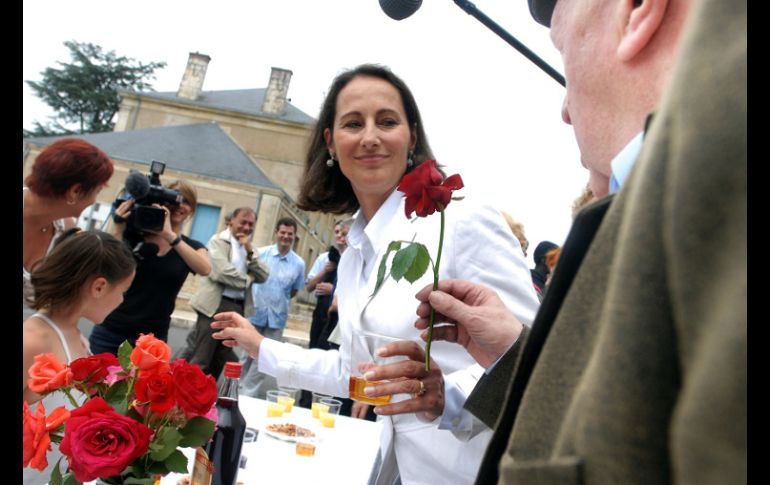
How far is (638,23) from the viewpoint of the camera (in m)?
0.60

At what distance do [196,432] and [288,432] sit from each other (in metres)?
1.45

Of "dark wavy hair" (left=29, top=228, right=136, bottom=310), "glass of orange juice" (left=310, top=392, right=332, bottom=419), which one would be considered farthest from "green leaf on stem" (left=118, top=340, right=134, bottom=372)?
"glass of orange juice" (left=310, top=392, right=332, bottom=419)

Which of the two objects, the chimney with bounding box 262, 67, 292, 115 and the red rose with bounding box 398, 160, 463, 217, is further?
the chimney with bounding box 262, 67, 292, 115

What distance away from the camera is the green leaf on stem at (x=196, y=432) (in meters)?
1.14

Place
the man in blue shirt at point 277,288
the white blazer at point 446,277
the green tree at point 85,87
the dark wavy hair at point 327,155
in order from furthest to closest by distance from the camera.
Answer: the green tree at point 85,87
the man in blue shirt at point 277,288
the dark wavy hair at point 327,155
the white blazer at point 446,277

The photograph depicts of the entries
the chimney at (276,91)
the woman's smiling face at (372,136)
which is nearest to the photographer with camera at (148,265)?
the woman's smiling face at (372,136)

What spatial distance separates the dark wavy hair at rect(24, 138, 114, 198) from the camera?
3.05 m

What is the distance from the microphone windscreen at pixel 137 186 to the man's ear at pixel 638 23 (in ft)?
12.7

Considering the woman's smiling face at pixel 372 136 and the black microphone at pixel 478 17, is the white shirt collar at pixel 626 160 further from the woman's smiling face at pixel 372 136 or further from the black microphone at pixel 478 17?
the woman's smiling face at pixel 372 136

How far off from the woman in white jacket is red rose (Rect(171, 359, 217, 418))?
492mm

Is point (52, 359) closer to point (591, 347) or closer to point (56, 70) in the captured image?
point (591, 347)

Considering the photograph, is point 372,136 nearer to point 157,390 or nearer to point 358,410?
point 157,390

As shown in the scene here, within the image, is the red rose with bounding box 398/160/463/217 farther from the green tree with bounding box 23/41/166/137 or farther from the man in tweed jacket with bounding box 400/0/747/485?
the green tree with bounding box 23/41/166/137
